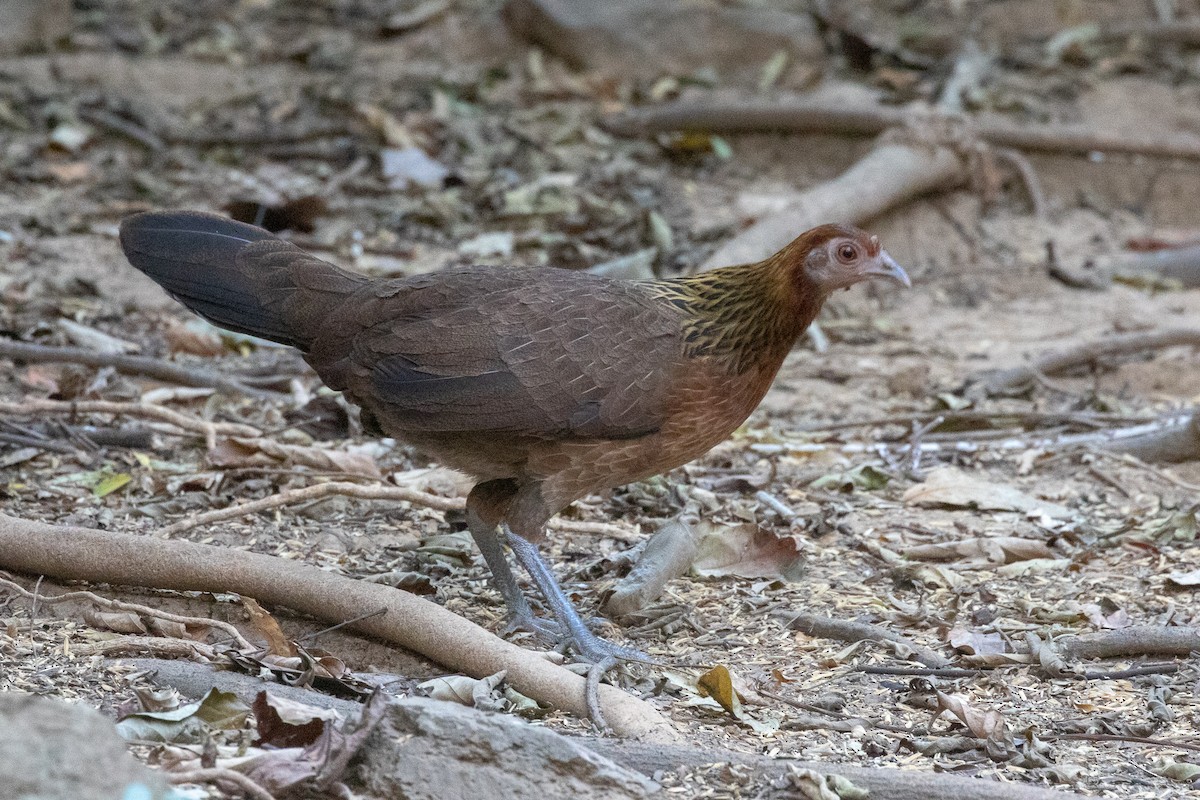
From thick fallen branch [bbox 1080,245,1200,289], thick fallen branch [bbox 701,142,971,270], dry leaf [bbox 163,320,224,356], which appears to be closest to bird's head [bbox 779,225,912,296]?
thick fallen branch [bbox 701,142,971,270]

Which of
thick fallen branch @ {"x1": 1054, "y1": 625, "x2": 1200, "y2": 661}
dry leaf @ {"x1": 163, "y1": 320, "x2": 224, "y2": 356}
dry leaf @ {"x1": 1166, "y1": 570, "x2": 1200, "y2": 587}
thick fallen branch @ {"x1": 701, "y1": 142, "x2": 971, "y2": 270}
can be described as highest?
thick fallen branch @ {"x1": 701, "y1": 142, "x2": 971, "y2": 270}

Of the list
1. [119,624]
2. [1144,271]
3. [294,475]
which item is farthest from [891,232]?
[119,624]

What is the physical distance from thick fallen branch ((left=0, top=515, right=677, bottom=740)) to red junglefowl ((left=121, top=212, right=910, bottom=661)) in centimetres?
50

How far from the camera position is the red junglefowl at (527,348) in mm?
4109

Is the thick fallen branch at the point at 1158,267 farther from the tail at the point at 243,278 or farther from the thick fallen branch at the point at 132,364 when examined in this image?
the tail at the point at 243,278

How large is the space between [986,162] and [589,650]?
5906mm

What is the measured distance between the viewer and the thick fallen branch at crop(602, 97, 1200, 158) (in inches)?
356

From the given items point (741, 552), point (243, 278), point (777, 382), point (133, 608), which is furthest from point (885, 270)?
point (133, 608)

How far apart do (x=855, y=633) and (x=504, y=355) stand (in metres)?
1.32

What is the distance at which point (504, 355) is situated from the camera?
4.11 meters

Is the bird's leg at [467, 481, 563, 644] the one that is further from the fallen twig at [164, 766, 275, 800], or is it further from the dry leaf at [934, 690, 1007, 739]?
the fallen twig at [164, 766, 275, 800]

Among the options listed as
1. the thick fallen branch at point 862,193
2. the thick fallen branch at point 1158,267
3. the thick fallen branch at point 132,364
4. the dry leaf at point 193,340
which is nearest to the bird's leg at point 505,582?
the thick fallen branch at point 132,364

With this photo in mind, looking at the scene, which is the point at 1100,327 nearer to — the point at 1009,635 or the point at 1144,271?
the point at 1144,271

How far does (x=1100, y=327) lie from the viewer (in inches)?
291
